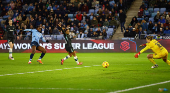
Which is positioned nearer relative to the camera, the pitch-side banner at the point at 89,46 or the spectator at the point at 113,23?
the pitch-side banner at the point at 89,46

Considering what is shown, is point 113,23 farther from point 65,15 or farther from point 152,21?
point 65,15

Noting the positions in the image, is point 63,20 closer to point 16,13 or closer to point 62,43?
point 62,43

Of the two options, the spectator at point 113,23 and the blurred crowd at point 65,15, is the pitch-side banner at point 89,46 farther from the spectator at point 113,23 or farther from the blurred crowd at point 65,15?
the spectator at point 113,23

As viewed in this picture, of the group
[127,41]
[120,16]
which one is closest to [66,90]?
[127,41]

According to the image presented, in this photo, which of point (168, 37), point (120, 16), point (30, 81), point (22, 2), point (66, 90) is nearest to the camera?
point (66, 90)

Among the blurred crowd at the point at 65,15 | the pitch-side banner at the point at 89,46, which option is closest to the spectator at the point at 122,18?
the blurred crowd at the point at 65,15

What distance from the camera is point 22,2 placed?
3722cm

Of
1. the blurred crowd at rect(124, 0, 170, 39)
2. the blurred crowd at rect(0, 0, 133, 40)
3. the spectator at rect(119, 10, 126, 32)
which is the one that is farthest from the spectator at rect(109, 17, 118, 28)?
the blurred crowd at rect(124, 0, 170, 39)

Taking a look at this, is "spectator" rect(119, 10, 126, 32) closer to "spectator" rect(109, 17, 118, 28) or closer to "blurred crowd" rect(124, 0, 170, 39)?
"spectator" rect(109, 17, 118, 28)

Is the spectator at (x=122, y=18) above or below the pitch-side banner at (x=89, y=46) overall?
above

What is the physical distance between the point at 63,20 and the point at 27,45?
4.87 m

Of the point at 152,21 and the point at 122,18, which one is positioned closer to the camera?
the point at 152,21

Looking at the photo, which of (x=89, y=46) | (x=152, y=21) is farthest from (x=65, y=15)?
(x=152, y=21)

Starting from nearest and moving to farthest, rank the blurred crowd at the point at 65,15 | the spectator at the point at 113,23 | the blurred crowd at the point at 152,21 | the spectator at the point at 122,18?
the blurred crowd at the point at 152,21, the blurred crowd at the point at 65,15, the spectator at the point at 122,18, the spectator at the point at 113,23
